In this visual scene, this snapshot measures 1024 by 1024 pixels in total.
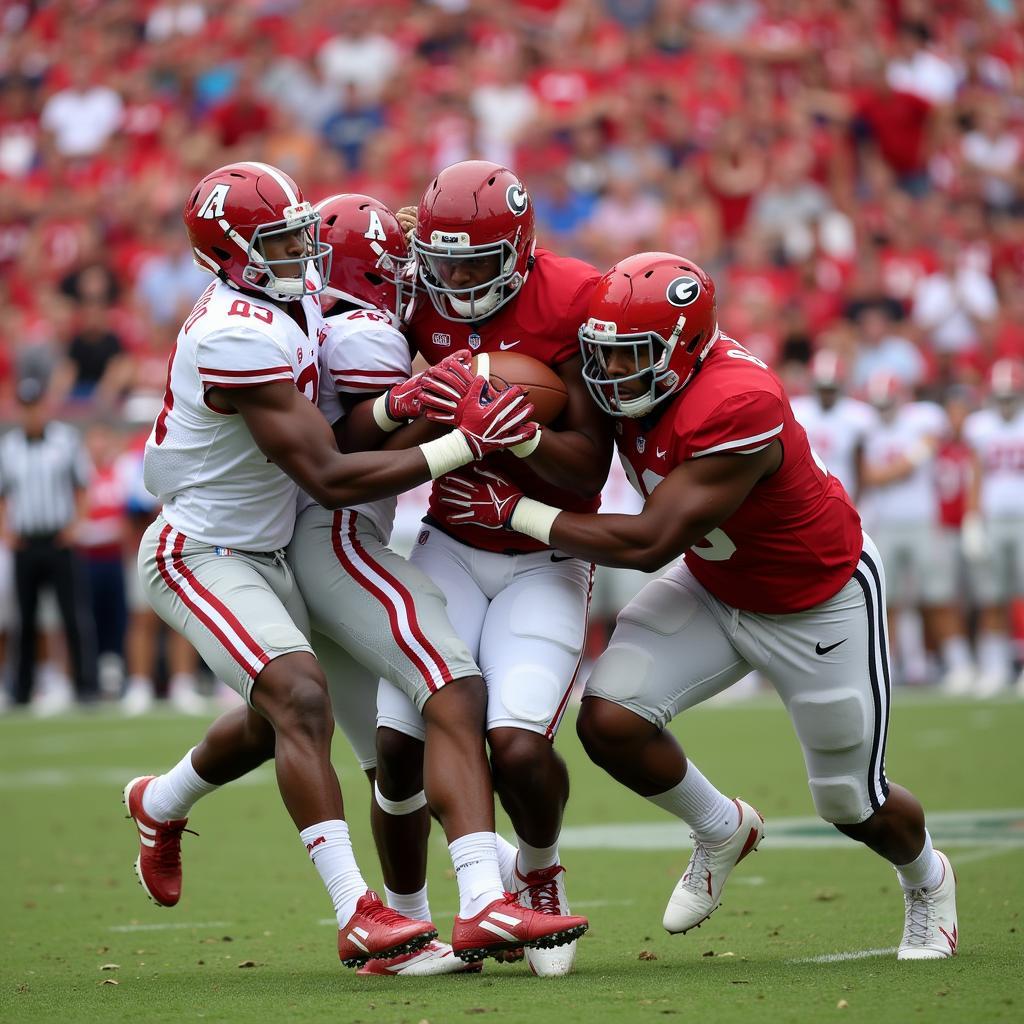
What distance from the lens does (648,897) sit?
559 centimetres

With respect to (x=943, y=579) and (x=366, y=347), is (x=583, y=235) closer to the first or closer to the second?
(x=943, y=579)

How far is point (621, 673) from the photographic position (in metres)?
4.52

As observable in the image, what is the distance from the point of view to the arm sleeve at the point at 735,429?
4273mm

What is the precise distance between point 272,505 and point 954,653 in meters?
8.08

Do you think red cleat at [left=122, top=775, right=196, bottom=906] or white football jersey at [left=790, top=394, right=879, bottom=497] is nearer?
red cleat at [left=122, top=775, right=196, bottom=906]

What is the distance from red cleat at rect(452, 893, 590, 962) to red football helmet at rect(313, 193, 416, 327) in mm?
1566

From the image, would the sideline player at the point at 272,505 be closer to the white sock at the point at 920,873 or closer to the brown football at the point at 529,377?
the brown football at the point at 529,377

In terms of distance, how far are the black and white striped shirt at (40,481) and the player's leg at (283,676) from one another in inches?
276

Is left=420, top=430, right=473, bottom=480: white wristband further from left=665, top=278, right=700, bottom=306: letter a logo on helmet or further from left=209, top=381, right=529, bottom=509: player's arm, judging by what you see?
left=665, top=278, right=700, bottom=306: letter a logo on helmet

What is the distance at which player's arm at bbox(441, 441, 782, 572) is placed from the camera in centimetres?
429

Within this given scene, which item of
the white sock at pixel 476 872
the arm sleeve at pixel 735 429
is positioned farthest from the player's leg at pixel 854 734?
the white sock at pixel 476 872

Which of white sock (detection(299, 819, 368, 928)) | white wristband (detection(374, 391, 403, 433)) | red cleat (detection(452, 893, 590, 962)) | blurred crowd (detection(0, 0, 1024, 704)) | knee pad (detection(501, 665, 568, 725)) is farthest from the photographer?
blurred crowd (detection(0, 0, 1024, 704))

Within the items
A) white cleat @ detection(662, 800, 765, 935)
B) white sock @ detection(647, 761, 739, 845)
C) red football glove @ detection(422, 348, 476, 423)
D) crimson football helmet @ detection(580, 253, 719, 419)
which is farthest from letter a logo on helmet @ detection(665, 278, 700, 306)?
white cleat @ detection(662, 800, 765, 935)

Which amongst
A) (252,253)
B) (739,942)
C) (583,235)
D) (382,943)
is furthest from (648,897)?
(583,235)
